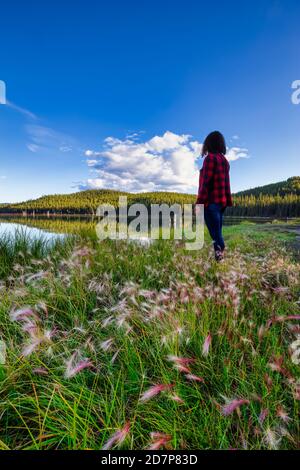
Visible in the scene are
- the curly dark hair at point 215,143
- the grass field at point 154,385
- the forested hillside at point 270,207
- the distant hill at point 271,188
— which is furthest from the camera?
the distant hill at point 271,188

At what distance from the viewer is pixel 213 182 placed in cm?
564

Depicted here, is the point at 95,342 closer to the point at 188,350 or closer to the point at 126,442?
the point at 188,350

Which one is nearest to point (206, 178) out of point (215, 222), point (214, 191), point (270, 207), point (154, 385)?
point (214, 191)

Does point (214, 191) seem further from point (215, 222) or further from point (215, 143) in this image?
point (215, 143)

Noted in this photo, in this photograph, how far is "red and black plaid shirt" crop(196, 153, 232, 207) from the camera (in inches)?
218

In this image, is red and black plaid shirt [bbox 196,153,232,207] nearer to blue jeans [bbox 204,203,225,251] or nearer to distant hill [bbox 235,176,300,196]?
blue jeans [bbox 204,203,225,251]

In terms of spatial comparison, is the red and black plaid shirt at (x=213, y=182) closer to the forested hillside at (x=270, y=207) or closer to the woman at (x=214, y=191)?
the woman at (x=214, y=191)

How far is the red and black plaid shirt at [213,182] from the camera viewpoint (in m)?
Result: 5.54

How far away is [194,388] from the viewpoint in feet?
6.00

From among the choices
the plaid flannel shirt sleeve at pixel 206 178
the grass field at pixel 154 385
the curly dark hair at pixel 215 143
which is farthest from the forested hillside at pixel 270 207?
the grass field at pixel 154 385

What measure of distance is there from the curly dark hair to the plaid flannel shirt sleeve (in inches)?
16.2

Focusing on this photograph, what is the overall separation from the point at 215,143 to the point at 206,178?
1.00m

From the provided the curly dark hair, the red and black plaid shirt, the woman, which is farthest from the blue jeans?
the curly dark hair
